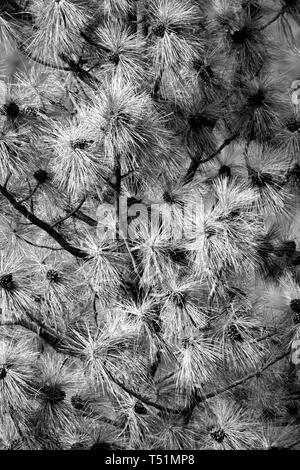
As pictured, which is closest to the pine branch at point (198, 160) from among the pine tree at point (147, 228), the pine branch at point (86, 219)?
the pine tree at point (147, 228)

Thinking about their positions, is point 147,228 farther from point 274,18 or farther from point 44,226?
point 274,18

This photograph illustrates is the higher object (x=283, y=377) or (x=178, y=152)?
(x=178, y=152)

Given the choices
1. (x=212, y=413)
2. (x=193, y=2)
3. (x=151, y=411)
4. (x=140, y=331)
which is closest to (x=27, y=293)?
(x=140, y=331)

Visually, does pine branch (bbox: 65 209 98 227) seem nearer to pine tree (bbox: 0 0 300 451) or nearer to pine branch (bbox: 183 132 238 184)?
pine tree (bbox: 0 0 300 451)

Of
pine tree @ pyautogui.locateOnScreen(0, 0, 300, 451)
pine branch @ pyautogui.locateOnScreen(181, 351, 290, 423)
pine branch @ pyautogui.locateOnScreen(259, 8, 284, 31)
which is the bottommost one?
pine branch @ pyautogui.locateOnScreen(181, 351, 290, 423)

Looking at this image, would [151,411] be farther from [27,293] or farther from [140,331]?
[27,293]

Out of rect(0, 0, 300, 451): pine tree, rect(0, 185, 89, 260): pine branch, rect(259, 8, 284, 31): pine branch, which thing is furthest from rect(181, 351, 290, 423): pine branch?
rect(259, 8, 284, 31): pine branch

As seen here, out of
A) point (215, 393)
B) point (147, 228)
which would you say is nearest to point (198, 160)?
point (147, 228)
